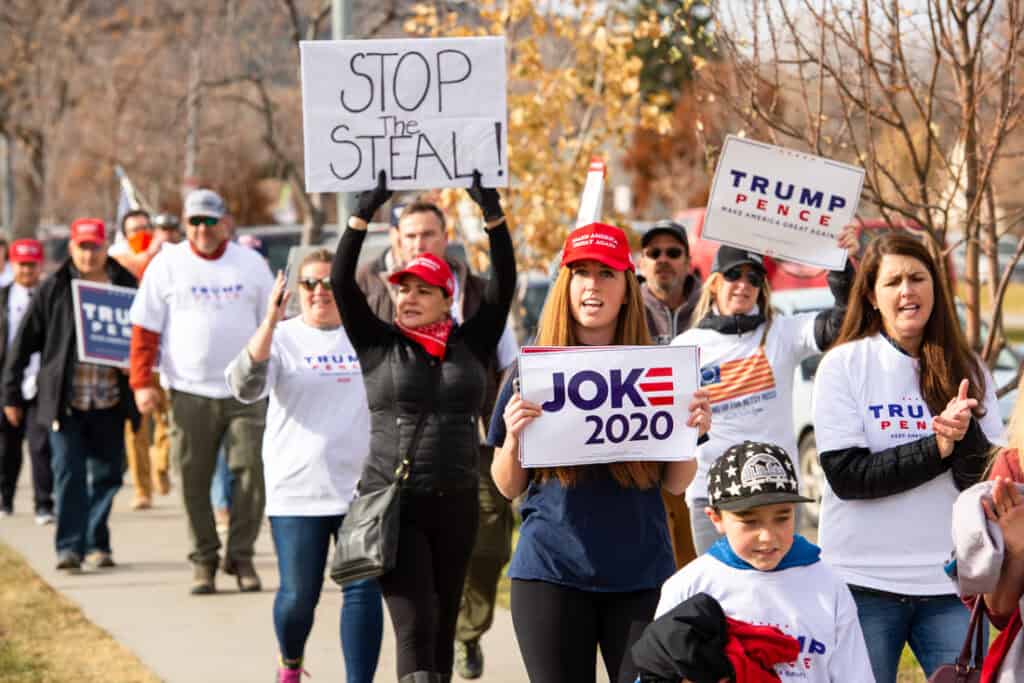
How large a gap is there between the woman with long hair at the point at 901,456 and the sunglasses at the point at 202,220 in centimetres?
524

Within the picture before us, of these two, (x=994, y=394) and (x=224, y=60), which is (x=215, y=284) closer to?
(x=994, y=394)

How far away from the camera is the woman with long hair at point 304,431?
6750mm

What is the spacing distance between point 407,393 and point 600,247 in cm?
116

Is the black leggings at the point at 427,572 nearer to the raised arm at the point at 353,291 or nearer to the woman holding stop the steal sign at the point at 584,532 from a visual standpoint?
the raised arm at the point at 353,291

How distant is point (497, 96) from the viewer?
6582 millimetres

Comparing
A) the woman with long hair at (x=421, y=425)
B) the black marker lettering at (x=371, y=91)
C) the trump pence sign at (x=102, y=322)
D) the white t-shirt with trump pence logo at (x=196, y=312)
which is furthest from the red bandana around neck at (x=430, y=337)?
the trump pence sign at (x=102, y=322)

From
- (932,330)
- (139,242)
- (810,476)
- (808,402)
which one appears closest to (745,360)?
(932,330)

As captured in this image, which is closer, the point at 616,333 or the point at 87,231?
the point at 616,333

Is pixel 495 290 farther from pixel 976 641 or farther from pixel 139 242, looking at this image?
pixel 139 242

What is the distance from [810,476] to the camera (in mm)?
12031

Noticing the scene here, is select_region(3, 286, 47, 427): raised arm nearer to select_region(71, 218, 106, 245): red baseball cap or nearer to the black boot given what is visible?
select_region(71, 218, 106, 245): red baseball cap

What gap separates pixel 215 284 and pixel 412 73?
351cm

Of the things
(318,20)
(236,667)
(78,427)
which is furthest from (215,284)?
(318,20)

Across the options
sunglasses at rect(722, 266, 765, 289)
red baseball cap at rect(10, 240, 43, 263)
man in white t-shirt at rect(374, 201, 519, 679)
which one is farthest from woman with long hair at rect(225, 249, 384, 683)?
red baseball cap at rect(10, 240, 43, 263)
